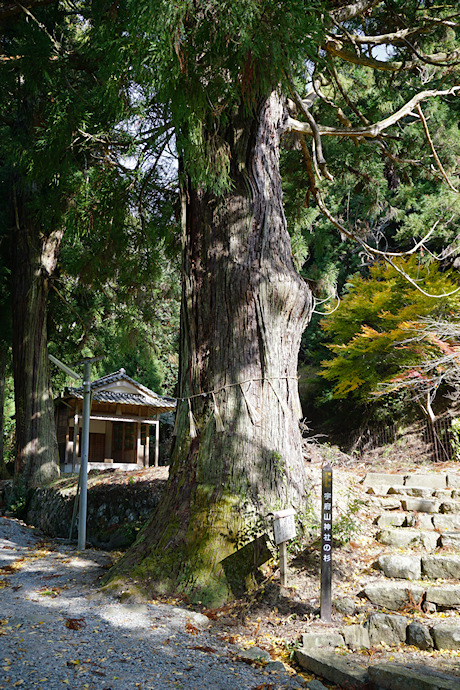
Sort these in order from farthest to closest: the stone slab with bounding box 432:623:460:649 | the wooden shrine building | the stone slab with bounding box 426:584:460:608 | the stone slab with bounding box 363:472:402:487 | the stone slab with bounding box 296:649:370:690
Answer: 1. the wooden shrine building
2. the stone slab with bounding box 363:472:402:487
3. the stone slab with bounding box 426:584:460:608
4. the stone slab with bounding box 432:623:460:649
5. the stone slab with bounding box 296:649:370:690

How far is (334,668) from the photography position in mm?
3156

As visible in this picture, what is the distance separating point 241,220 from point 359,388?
9812mm

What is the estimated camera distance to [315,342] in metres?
19.2

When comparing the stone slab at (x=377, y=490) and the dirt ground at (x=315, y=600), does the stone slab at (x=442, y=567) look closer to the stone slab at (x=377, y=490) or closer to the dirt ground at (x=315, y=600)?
the dirt ground at (x=315, y=600)

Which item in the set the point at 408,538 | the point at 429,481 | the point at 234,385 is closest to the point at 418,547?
the point at 408,538

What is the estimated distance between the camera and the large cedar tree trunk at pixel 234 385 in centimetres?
446

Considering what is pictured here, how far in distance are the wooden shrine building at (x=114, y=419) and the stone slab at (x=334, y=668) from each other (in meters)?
12.5

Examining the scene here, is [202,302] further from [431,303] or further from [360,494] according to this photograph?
[431,303]

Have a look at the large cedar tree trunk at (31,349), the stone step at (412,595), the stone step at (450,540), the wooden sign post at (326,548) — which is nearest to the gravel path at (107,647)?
the wooden sign post at (326,548)

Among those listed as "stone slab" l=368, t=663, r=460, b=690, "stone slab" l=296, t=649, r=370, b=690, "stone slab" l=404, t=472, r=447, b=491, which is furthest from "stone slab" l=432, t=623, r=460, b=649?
"stone slab" l=404, t=472, r=447, b=491

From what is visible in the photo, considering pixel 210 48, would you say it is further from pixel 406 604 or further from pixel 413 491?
pixel 413 491

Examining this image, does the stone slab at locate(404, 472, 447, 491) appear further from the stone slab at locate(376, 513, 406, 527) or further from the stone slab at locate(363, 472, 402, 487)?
the stone slab at locate(376, 513, 406, 527)

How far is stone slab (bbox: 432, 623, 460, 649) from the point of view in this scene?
3299 millimetres

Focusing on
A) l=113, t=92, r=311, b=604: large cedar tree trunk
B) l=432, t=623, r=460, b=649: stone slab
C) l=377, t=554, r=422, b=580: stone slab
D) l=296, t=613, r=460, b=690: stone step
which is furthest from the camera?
l=113, t=92, r=311, b=604: large cedar tree trunk
